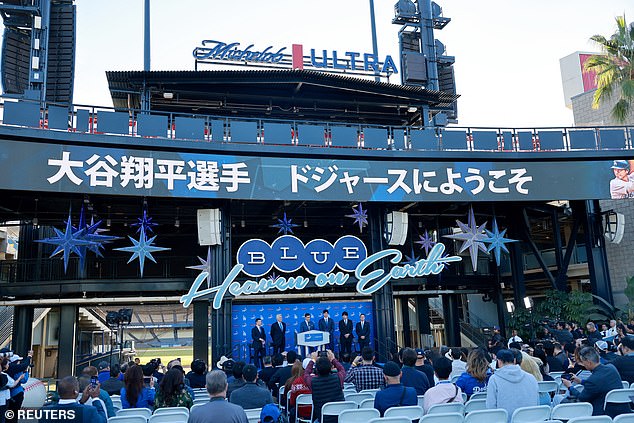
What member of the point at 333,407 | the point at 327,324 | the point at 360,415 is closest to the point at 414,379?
the point at 333,407

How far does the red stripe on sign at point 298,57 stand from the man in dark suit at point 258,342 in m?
10.9

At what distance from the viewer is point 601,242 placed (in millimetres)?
22312

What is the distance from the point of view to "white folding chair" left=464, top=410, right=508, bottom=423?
5.78 metres

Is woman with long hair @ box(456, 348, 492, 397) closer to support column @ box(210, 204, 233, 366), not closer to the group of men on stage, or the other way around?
support column @ box(210, 204, 233, 366)

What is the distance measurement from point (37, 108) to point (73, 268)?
8.00 m

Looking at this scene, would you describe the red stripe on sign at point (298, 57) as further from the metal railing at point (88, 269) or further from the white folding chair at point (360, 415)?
the white folding chair at point (360, 415)

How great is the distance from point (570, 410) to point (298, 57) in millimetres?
20495

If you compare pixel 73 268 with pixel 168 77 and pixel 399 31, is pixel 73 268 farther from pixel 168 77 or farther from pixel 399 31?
pixel 399 31

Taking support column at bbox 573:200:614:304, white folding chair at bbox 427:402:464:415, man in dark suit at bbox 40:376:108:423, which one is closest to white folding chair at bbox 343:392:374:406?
white folding chair at bbox 427:402:464:415

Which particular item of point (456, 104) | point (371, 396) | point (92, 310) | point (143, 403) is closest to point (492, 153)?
point (456, 104)

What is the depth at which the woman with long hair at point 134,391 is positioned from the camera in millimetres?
7527

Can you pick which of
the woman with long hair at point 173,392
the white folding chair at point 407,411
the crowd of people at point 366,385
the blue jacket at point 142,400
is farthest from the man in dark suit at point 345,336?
the woman with long hair at point 173,392

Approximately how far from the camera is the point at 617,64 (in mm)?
24625

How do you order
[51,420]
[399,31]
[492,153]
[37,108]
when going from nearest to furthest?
[51,420] < [37,108] < [492,153] < [399,31]
